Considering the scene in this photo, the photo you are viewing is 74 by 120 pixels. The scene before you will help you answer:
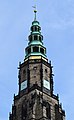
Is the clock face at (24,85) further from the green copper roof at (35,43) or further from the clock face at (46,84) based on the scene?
the green copper roof at (35,43)

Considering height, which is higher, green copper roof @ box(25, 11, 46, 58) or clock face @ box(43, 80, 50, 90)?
green copper roof @ box(25, 11, 46, 58)

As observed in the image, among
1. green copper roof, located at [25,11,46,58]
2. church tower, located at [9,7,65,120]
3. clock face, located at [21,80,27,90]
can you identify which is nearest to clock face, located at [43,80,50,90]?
church tower, located at [9,7,65,120]

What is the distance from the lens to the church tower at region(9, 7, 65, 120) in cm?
8306

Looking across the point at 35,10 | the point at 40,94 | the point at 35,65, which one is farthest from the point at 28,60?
the point at 35,10

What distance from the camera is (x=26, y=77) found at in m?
89.2

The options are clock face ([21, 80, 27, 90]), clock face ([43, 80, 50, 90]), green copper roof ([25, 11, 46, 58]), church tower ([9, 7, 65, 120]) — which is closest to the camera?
church tower ([9, 7, 65, 120])

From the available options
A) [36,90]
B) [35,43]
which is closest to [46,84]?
[36,90]

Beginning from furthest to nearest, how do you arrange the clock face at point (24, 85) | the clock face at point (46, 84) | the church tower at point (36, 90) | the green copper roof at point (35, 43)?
the green copper roof at point (35, 43) < the clock face at point (24, 85) < the clock face at point (46, 84) < the church tower at point (36, 90)

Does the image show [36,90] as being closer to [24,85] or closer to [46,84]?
[46,84]

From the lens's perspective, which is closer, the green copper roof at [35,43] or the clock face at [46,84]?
the clock face at [46,84]

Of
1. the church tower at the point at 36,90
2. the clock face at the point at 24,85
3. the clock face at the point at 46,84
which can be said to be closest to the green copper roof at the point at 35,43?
the church tower at the point at 36,90

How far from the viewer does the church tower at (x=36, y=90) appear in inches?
3270

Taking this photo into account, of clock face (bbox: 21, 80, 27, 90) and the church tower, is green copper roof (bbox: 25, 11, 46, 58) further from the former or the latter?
clock face (bbox: 21, 80, 27, 90)

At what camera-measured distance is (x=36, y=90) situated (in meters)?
85.6
